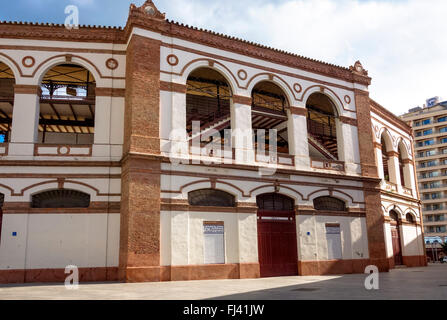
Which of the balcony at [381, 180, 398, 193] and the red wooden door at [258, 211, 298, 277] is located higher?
the balcony at [381, 180, 398, 193]

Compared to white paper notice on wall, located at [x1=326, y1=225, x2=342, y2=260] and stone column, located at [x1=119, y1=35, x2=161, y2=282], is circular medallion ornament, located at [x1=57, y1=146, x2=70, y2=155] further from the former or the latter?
white paper notice on wall, located at [x1=326, y1=225, x2=342, y2=260]

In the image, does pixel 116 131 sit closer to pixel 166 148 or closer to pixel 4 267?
pixel 166 148

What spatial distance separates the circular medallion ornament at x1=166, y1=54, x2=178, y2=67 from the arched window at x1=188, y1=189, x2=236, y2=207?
19.9ft

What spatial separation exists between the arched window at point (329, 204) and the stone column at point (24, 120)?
14099mm

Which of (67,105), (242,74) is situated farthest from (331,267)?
(67,105)

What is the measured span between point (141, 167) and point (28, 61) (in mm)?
7244

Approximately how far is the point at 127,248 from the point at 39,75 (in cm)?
881

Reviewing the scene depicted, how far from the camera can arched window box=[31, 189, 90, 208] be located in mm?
17891

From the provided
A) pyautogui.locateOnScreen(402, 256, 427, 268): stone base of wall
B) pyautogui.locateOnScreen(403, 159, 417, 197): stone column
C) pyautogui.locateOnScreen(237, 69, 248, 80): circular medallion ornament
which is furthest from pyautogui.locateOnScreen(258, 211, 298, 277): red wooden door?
pyautogui.locateOnScreen(403, 159, 417, 197): stone column

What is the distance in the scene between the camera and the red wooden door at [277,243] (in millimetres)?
20125

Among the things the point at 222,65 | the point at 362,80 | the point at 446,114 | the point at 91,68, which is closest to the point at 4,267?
the point at 91,68

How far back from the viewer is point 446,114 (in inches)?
2972

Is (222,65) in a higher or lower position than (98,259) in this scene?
higher

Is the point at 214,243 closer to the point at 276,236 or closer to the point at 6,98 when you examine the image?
the point at 276,236
